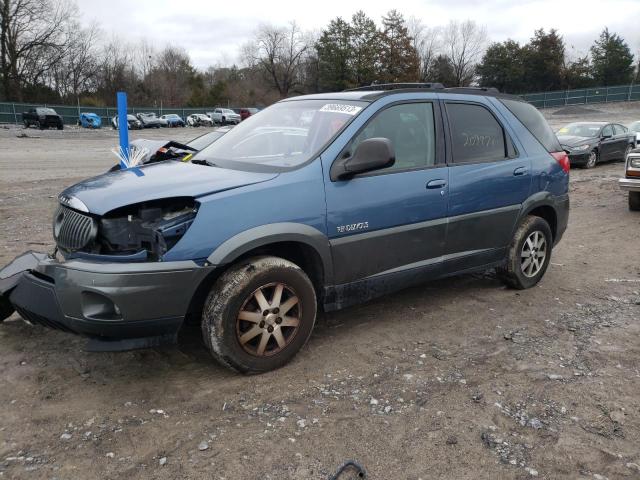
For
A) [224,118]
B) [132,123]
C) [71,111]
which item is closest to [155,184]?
[132,123]

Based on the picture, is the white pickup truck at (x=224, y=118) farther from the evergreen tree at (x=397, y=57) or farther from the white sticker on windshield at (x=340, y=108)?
the white sticker on windshield at (x=340, y=108)

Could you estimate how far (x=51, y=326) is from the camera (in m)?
3.38

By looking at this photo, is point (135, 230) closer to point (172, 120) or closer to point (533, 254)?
point (533, 254)

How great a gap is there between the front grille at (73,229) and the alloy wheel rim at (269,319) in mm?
1042

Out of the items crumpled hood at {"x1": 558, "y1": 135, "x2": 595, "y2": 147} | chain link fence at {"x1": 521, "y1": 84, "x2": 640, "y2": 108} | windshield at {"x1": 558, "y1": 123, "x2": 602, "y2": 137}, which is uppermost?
chain link fence at {"x1": 521, "y1": 84, "x2": 640, "y2": 108}

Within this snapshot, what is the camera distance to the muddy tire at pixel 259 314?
11.0 ft

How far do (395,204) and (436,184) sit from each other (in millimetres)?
491

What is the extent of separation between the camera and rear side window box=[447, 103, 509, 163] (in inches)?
181

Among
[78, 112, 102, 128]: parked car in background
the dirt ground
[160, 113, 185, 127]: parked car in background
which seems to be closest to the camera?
the dirt ground

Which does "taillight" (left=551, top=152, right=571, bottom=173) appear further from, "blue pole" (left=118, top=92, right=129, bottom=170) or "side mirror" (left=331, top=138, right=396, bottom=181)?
"blue pole" (left=118, top=92, right=129, bottom=170)

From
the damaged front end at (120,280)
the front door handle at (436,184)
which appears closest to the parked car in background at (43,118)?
the damaged front end at (120,280)

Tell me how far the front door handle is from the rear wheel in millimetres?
13969

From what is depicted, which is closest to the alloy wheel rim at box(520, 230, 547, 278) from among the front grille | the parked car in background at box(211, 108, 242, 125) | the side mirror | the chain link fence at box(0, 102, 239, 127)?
the side mirror

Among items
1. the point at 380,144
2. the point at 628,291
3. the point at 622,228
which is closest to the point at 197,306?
the point at 380,144
